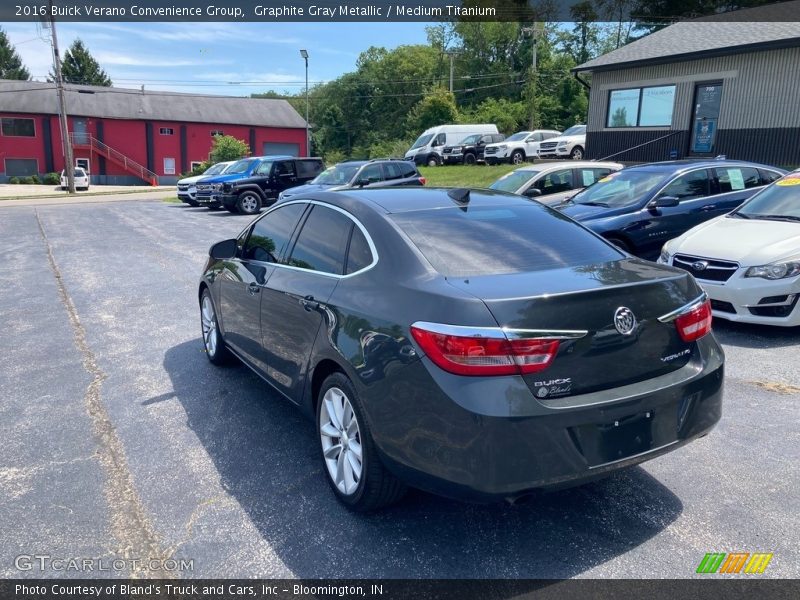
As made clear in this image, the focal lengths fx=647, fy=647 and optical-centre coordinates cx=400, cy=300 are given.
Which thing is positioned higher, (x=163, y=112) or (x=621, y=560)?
(x=163, y=112)

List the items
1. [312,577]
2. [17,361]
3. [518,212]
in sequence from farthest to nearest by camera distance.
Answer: [17,361] < [518,212] < [312,577]

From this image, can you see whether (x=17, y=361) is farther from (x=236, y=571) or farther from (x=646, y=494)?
(x=646, y=494)

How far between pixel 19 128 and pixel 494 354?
56358 millimetres

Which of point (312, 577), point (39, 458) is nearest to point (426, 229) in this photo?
point (312, 577)

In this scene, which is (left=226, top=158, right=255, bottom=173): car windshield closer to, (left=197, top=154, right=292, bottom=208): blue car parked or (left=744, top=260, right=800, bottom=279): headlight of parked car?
(left=197, top=154, right=292, bottom=208): blue car parked

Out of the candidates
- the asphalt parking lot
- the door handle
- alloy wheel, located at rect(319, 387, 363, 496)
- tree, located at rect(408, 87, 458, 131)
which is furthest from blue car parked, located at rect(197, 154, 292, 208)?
tree, located at rect(408, 87, 458, 131)

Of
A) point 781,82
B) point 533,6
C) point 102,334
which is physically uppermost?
point 533,6

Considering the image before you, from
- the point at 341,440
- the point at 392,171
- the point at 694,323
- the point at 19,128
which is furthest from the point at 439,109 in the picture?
the point at 341,440

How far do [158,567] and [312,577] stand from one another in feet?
2.39

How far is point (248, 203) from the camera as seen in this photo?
70.0 feet

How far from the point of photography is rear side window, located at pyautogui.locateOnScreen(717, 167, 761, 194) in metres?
9.51

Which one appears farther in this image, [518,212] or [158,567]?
[518,212]

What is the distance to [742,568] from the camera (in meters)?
2.92

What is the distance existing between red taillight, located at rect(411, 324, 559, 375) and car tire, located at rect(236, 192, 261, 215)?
19432mm
